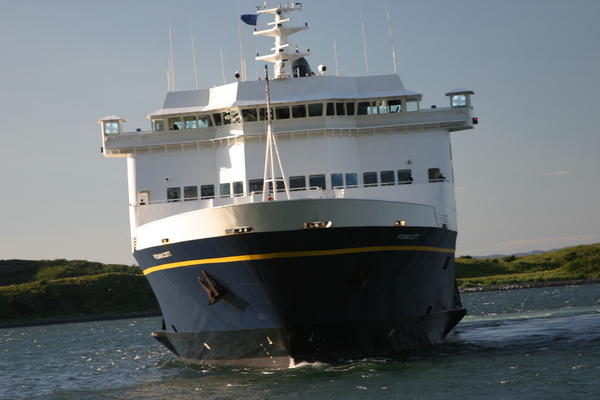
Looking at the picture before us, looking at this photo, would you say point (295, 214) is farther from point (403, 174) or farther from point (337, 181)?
point (403, 174)

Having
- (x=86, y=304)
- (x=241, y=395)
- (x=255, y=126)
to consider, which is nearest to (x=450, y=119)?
(x=255, y=126)

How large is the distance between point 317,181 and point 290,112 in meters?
2.31

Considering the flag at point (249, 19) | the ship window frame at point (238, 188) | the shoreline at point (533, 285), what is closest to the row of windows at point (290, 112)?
the ship window frame at point (238, 188)

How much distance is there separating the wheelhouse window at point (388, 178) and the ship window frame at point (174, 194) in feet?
20.6

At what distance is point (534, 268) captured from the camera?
82188 millimetres

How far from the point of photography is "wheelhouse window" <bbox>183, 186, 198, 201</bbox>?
81.3ft

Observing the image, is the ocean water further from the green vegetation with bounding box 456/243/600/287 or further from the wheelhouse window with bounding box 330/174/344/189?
the green vegetation with bounding box 456/243/600/287

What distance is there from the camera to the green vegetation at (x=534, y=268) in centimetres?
7381

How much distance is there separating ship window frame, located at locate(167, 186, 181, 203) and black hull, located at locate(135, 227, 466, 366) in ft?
13.2

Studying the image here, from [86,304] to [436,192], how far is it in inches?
1953

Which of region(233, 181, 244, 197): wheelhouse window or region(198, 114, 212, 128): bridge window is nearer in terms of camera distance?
region(233, 181, 244, 197): wheelhouse window

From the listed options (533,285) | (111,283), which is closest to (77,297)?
(111,283)

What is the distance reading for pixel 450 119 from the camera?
2548cm

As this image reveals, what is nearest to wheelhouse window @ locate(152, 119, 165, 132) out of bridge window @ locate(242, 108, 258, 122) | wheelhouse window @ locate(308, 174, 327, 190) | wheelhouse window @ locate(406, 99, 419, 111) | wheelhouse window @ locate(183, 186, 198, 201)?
wheelhouse window @ locate(183, 186, 198, 201)
